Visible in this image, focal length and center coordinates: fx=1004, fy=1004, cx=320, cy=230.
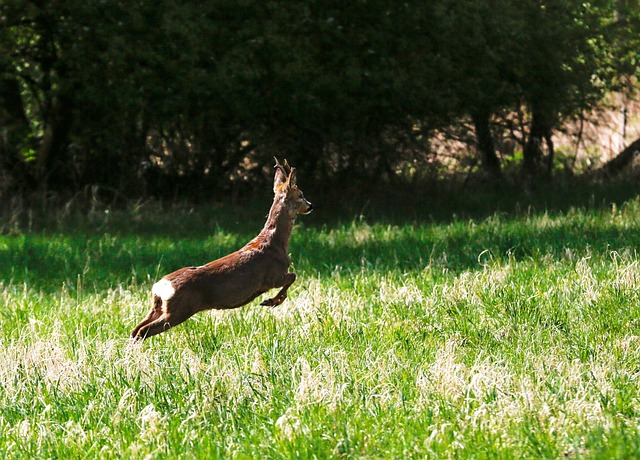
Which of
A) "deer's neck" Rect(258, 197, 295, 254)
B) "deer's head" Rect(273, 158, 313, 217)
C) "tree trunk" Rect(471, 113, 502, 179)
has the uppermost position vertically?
A: "tree trunk" Rect(471, 113, 502, 179)

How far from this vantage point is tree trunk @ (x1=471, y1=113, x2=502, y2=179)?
691 inches

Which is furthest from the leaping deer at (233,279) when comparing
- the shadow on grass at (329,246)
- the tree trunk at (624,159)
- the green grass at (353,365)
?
the tree trunk at (624,159)

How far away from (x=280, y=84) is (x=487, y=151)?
4.83 meters

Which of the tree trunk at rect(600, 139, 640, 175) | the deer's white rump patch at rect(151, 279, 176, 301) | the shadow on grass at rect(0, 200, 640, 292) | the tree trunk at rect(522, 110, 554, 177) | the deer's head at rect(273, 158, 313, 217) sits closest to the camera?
the deer's white rump patch at rect(151, 279, 176, 301)

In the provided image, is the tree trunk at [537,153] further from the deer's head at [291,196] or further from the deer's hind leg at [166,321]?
the deer's hind leg at [166,321]

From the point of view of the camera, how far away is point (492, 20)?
15523 millimetres

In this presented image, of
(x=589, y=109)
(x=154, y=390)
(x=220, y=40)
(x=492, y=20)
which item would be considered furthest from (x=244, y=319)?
(x=589, y=109)

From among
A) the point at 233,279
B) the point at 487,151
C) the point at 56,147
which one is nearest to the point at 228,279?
the point at 233,279

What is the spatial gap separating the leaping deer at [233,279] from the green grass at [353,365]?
30 cm

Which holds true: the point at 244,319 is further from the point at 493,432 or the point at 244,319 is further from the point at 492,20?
the point at 492,20

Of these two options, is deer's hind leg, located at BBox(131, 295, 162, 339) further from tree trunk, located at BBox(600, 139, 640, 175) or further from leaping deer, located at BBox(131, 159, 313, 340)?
tree trunk, located at BBox(600, 139, 640, 175)

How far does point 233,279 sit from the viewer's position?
5434 millimetres

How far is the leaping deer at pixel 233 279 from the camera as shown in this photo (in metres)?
5.31

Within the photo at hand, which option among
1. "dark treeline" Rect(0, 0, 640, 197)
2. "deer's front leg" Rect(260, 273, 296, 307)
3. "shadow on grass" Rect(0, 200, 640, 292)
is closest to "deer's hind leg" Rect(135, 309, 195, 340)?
"deer's front leg" Rect(260, 273, 296, 307)
